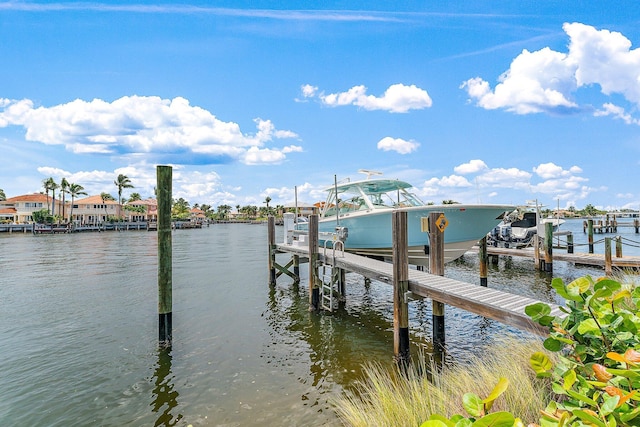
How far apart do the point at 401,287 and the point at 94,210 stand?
311ft

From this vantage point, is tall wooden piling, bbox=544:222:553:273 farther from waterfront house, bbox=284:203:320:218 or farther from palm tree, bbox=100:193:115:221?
palm tree, bbox=100:193:115:221

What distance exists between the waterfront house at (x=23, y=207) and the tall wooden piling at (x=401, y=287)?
89.5m

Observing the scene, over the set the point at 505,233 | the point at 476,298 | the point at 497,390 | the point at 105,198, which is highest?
the point at 105,198

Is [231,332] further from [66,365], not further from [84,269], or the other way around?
[84,269]

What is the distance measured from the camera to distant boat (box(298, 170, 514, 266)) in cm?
1136

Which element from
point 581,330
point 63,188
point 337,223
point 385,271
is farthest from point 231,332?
point 63,188

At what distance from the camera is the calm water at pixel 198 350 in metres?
5.75

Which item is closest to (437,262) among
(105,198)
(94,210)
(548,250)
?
(548,250)

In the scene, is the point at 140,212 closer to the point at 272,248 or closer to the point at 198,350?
the point at 272,248

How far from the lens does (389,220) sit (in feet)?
38.2

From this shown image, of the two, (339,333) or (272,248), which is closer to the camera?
(339,333)

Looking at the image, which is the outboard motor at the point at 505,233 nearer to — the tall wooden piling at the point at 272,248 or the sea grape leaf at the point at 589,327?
the tall wooden piling at the point at 272,248

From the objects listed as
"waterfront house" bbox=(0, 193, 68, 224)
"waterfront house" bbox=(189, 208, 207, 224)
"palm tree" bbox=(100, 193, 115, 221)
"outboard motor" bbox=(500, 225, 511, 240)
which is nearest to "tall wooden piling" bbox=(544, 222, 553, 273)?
"outboard motor" bbox=(500, 225, 511, 240)

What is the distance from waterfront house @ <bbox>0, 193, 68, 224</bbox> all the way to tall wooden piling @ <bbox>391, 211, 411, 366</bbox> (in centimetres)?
8947
